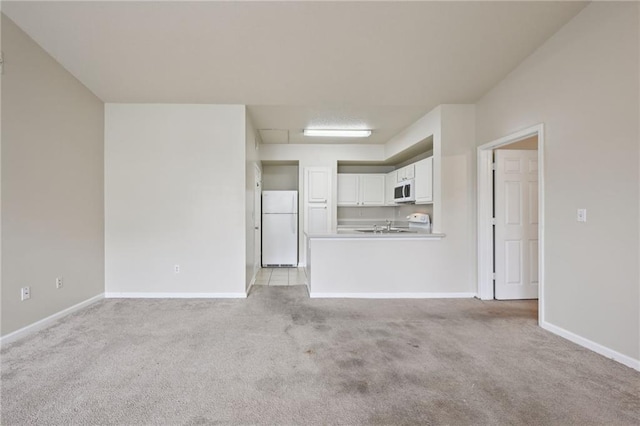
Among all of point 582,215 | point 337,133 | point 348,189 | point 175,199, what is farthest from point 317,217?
point 582,215

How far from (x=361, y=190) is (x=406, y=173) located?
1.25 meters

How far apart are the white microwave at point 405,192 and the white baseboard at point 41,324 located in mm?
4635

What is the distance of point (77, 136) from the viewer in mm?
3082

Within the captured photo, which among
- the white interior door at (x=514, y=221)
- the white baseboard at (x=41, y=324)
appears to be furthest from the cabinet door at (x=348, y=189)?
the white baseboard at (x=41, y=324)

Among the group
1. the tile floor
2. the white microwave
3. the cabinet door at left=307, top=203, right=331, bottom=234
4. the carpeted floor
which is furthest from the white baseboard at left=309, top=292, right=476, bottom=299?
the cabinet door at left=307, top=203, right=331, bottom=234

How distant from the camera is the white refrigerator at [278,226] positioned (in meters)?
5.69

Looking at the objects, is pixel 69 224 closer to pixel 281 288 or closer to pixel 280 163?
pixel 281 288

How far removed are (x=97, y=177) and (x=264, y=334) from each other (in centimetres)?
282

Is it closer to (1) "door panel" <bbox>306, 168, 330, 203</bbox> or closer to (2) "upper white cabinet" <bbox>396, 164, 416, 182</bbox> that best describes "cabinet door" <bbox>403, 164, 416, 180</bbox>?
(2) "upper white cabinet" <bbox>396, 164, 416, 182</bbox>

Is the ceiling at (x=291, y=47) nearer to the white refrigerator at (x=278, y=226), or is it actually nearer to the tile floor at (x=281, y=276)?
the white refrigerator at (x=278, y=226)

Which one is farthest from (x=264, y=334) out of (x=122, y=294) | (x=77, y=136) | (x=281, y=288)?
(x=77, y=136)

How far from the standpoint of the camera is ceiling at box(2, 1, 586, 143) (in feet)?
6.81

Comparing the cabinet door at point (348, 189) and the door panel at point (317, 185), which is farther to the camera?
the cabinet door at point (348, 189)

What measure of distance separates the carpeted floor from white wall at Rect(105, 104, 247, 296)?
0.72 metres
